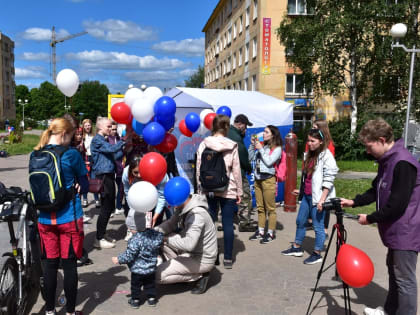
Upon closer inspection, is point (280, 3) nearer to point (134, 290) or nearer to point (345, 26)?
point (345, 26)

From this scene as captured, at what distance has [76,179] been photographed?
10.1ft

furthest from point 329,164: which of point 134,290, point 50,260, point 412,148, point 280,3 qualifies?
point 280,3

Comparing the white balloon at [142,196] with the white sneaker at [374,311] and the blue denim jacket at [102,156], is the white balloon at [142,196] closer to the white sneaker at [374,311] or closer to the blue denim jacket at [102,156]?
the blue denim jacket at [102,156]

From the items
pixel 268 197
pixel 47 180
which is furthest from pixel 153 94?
pixel 268 197

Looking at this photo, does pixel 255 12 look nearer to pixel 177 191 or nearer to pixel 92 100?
pixel 177 191

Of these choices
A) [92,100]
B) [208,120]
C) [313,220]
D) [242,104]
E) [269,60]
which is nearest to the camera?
[313,220]

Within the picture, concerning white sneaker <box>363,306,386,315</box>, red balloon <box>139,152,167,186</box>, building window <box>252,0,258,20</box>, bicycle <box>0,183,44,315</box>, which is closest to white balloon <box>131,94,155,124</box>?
red balloon <box>139,152,167,186</box>

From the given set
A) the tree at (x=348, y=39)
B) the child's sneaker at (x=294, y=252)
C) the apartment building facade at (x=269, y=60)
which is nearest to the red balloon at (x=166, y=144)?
the child's sneaker at (x=294, y=252)

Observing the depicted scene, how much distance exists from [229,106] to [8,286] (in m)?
6.30

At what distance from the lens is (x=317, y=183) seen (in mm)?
4445

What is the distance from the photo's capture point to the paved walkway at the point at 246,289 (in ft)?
11.3

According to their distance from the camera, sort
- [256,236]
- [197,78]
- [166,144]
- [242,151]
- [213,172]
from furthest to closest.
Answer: [197,78] < [256,236] < [242,151] < [166,144] < [213,172]

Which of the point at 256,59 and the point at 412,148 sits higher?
the point at 256,59

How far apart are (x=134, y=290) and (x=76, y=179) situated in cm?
121
